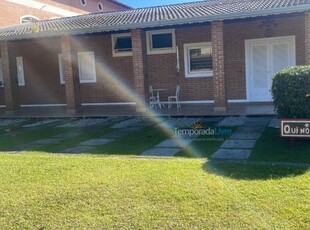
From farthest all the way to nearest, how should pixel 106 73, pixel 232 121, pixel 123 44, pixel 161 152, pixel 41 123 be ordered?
pixel 106 73 < pixel 123 44 < pixel 41 123 < pixel 232 121 < pixel 161 152

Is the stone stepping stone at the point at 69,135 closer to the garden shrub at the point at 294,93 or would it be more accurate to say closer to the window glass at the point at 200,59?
the garden shrub at the point at 294,93

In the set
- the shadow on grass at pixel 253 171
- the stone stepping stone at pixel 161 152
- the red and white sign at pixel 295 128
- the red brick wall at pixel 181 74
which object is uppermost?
the red brick wall at pixel 181 74

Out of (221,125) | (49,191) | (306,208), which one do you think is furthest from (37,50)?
(306,208)

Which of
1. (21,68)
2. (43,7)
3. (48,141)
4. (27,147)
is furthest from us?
(43,7)

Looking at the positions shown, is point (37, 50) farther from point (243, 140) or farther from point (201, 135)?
point (243, 140)

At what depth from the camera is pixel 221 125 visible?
955 cm

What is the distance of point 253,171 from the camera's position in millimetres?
5352

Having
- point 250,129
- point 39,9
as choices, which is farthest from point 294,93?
point 39,9

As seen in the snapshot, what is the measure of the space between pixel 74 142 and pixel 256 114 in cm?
532

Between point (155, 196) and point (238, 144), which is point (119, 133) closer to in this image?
point (238, 144)

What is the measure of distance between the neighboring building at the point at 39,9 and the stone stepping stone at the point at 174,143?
49.0 ft

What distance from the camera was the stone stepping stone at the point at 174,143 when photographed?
7559 millimetres

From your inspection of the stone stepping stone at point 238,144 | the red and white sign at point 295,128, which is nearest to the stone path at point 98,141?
the stone stepping stone at point 238,144

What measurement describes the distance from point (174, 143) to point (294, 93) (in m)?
2.60
